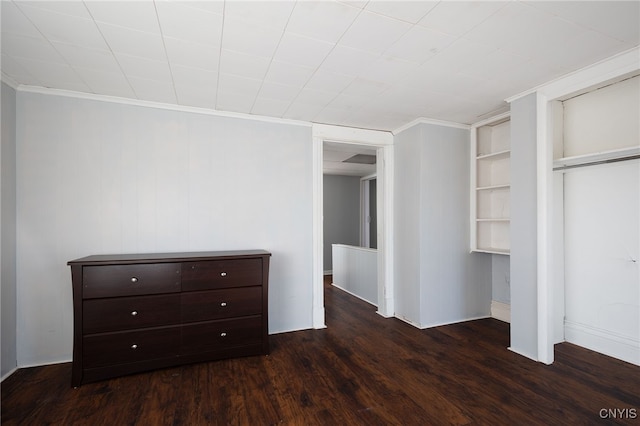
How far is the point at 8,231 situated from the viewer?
7.96ft

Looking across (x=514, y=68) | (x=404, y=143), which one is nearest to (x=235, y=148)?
(x=404, y=143)

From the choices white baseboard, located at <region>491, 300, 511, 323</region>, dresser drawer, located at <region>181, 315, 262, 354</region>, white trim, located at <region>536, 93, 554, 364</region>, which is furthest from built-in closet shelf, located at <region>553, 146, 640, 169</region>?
dresser drawer, located at <region>181, 315, 262, 354</region>

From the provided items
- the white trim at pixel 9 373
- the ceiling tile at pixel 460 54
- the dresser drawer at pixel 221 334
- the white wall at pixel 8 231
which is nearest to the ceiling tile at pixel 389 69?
the ceiling tile at pixel 460 54

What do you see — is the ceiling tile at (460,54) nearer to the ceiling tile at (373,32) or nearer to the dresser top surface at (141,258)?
the ceiling tile at (373,32)

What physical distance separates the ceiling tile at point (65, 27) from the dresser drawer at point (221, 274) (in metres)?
1.72

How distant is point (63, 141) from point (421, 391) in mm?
3664

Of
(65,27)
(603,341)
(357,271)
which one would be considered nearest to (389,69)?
(65,27)

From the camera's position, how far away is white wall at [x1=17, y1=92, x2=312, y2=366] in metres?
2.59

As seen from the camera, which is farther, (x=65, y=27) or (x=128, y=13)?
(x=65, y=27)

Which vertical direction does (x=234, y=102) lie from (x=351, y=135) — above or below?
above

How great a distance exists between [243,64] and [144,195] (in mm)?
1622

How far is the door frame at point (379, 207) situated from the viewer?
3.54m

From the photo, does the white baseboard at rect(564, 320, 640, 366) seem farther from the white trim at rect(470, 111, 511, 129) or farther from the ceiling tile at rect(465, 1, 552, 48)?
the ceiling tile at rect(465, 1, 552, 48)

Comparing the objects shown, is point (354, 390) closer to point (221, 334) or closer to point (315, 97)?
point (221, 334)
